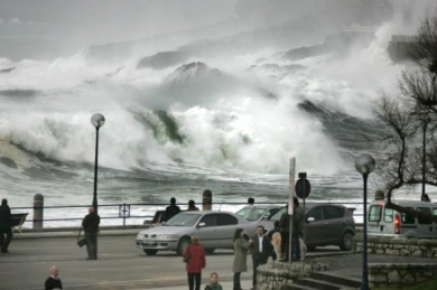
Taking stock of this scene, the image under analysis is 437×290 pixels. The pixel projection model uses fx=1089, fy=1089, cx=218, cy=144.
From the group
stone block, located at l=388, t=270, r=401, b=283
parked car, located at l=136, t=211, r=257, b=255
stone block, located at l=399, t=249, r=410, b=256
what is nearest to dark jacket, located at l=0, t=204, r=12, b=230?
parked car, located at l=136, t=211, r=257, b=255

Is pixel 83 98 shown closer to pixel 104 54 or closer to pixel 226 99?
pixel 104 54

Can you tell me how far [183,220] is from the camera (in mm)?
31734

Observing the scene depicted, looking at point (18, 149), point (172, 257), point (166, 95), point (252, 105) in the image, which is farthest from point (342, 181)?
point (172, 257)

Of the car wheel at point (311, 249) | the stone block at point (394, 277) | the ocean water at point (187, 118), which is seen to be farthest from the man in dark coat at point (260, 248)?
the ocean water at point (187, 118)

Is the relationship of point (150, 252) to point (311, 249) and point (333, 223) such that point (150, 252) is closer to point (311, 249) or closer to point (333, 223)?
point (311, 249)

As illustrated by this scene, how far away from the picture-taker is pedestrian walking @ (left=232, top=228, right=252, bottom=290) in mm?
23078

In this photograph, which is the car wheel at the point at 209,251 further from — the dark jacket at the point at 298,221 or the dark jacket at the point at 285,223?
the dark jacket at the point at 298,221

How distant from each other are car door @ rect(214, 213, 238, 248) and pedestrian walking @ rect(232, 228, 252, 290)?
749 centimetres

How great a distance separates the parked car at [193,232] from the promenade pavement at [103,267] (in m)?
0.34

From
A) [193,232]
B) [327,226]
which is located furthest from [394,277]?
[327,226]

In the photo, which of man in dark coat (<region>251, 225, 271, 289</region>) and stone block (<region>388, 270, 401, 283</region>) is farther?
man in dark coat (<region>251, 225, 271, 289</region>)

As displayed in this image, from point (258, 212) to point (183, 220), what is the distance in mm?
4129

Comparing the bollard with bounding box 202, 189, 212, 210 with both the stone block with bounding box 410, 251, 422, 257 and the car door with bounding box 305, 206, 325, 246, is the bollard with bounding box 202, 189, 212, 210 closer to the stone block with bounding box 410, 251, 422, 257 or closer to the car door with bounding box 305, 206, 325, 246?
the car door with bounding box 305, 206, 325, 246

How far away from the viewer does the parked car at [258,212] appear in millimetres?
33906
